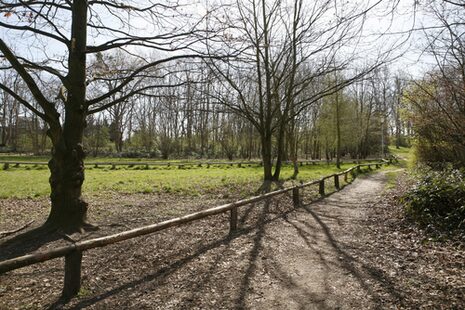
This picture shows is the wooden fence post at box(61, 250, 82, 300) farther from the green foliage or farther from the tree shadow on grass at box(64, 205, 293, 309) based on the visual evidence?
the green foliage

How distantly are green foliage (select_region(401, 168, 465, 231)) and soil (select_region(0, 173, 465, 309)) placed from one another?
0.43 m

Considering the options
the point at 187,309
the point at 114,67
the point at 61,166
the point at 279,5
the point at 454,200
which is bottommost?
the point at 187,309

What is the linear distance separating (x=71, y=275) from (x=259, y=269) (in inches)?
109

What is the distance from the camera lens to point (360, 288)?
4.28 m

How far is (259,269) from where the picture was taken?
16.6ft

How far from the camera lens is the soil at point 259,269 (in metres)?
4.00

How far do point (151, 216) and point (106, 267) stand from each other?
11.7ft

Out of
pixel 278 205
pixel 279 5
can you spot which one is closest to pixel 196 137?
pixel 279 5

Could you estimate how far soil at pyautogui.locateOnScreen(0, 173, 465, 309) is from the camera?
13.1ft

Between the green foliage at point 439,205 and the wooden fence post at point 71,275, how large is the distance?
22.3ft

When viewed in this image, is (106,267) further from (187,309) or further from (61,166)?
(61,166)

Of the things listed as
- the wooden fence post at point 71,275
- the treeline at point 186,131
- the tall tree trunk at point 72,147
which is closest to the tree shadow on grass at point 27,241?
the tall tree trunk at point 72,147

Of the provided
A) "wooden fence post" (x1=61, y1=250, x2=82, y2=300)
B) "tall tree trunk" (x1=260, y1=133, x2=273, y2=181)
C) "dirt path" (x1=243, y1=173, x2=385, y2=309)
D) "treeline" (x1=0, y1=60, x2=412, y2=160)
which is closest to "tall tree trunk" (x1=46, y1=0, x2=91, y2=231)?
"wooden fence post" (x1=61, y1=250, x2=82, y2=300)

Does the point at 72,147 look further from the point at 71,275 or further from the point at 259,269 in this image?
the point at 259,269
